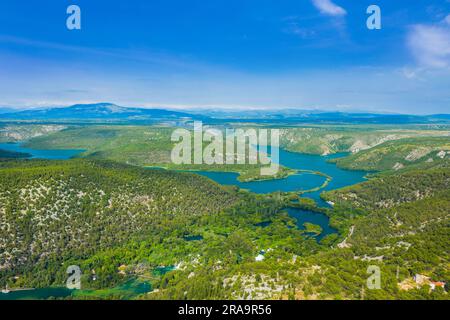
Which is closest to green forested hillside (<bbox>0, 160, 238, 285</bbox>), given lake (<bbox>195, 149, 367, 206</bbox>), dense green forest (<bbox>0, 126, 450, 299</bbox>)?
dense green forest (<bbox>0, 126, 450, 299</bbox>)

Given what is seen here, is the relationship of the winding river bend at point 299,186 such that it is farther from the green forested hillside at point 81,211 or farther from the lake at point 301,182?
the green forested hillside at point 81,211

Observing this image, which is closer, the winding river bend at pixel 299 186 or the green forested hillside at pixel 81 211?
the winding river bend at pixel 299 186

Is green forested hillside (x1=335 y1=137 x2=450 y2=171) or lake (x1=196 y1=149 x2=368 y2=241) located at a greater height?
green forested hillside (x1=335 y1=137 x2=450 y2=171)

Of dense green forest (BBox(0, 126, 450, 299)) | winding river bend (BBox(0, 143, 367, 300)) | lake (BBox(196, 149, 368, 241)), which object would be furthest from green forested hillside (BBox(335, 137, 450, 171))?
dense green forest (BBox(0, 126, 450, 299))

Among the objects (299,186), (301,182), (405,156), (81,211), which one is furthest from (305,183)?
(81,211)

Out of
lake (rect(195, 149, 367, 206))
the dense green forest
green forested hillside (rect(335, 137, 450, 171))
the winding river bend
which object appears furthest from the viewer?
green forested hillside (rect(335, 137, 450, 171))

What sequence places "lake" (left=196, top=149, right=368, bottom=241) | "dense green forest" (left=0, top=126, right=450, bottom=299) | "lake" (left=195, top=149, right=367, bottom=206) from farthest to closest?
"lake" (left=195, top=149, right=367, bottom=206) → "lake" (left=196, top=149, right=368, bottom=241) → "dense green forest" (left=0, top=126, right=450, bottom=299)

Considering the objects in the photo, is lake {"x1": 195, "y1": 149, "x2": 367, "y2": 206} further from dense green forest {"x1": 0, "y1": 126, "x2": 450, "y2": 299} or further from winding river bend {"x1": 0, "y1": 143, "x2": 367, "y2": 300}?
dense green forest {"x1": 0, "y1": 126, "x2": 450, "y2": 299}

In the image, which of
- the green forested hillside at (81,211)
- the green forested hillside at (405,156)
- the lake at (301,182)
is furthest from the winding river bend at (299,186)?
the green forested hillside at (405,156)

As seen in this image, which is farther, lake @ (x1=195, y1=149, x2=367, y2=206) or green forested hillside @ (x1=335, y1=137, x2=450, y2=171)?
green forested hillside @ (x1=335, y1=137, x2=450, y2=171)

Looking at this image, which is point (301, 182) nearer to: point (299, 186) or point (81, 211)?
point (299, 186)
